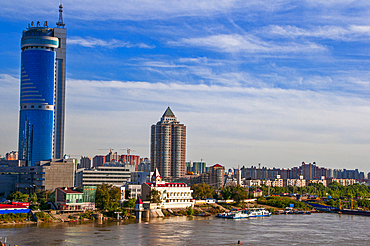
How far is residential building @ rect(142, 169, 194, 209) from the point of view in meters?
79.3

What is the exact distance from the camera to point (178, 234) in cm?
5194

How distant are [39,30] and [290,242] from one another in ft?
339

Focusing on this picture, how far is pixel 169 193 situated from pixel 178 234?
29012mm

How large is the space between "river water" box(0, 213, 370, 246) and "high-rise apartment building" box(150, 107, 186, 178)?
77.0 metres

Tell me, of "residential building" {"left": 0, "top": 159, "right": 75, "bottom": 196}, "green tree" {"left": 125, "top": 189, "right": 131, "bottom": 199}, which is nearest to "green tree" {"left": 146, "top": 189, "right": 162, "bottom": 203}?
"green tree" {"left": 125, "top": 189, "right": 131, "bottom": 199}

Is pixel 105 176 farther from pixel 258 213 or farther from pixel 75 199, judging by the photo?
pixel 258 213

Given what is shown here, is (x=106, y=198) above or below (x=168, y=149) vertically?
below

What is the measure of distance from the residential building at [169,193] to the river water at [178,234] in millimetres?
Result: 13561

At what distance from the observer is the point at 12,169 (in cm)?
10550

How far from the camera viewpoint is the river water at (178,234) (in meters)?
46.4

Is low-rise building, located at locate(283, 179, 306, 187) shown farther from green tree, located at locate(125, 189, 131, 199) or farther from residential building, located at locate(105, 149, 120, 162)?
green tree, located at locate(125, 189, 131, 199)

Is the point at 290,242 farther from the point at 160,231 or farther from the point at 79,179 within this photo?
the point at 79,179

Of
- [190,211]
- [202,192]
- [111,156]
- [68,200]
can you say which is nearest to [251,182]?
[111,156]

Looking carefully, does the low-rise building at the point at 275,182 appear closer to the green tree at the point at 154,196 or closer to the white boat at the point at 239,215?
the white boat at the point at 239,215
